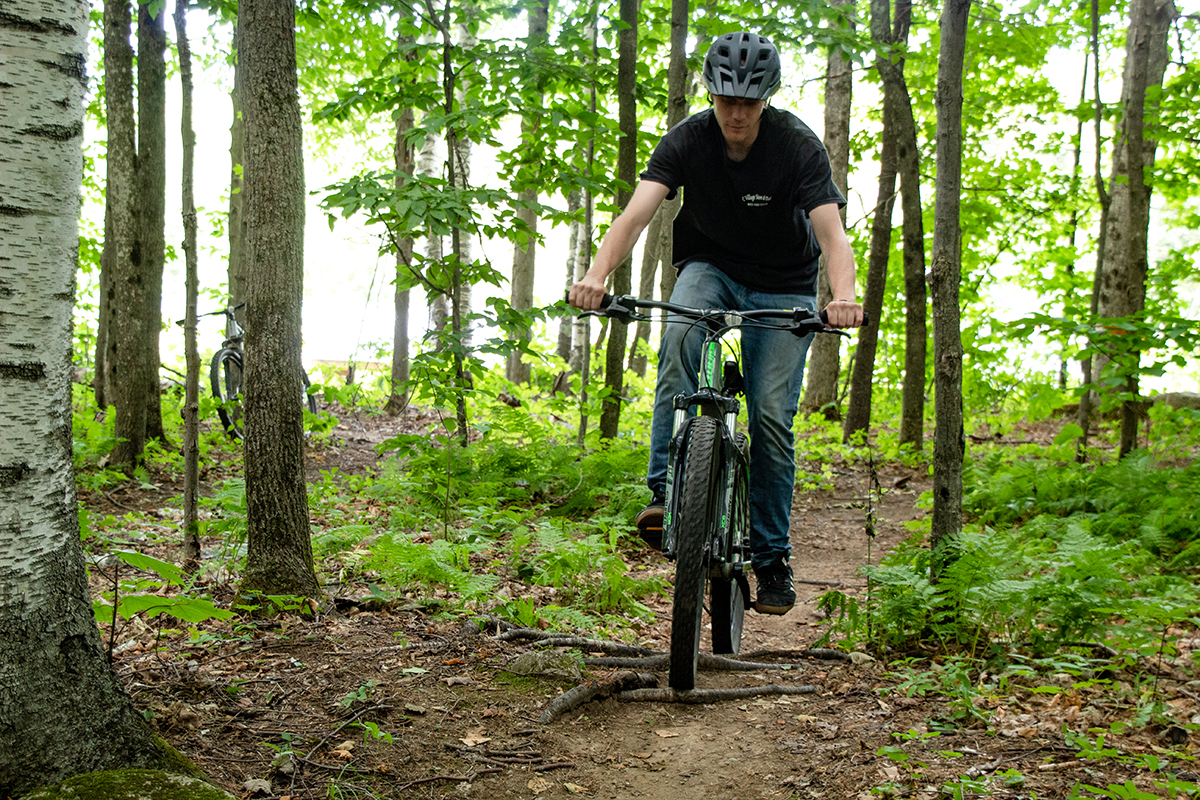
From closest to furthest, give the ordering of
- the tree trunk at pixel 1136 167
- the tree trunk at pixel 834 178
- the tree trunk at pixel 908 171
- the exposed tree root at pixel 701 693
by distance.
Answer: the exposed tree root at pixel 701 693 → the tree trunk at pixel 1136 167 → the tree trunk at pixel 908 171 → the tree trunk at pixel 834 178

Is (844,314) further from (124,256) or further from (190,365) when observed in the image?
(124,256)

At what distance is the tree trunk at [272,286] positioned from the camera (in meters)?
3.89

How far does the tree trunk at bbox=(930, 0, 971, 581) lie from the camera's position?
15.1 ft

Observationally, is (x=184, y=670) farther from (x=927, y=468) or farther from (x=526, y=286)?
(x=526, y=286)

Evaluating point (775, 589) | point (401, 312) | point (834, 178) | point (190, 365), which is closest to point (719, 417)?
point (775, 589)

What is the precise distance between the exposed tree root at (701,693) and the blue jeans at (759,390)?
674mm

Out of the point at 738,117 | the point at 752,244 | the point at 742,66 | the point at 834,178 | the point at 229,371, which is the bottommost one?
the point at 229,371

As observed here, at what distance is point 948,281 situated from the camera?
15.1 ft

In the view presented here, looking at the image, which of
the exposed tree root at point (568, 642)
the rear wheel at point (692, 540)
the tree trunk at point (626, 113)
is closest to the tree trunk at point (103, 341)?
the tree trunk at point (626, 113)

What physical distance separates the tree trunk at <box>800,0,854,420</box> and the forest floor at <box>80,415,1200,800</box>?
1034cm

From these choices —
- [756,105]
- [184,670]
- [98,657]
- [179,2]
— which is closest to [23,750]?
[98,657]

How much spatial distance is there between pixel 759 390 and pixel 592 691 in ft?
5.50

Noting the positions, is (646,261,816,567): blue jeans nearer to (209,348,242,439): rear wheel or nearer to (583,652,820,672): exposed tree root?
(583,652,820,672): exposed tree root

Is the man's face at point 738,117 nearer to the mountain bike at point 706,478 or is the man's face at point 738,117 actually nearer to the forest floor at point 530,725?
the mountain bike at point 706,478
